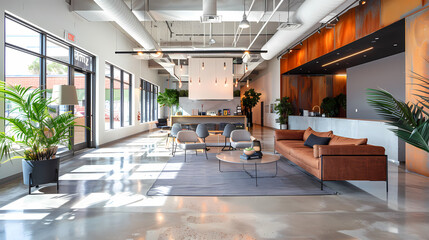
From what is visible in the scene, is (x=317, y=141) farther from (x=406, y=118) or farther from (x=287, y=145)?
(x=406, y=118)

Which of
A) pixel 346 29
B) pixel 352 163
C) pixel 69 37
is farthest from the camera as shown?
pixel 346 29

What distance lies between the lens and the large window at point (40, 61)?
5070 mm

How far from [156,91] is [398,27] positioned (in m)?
16.2

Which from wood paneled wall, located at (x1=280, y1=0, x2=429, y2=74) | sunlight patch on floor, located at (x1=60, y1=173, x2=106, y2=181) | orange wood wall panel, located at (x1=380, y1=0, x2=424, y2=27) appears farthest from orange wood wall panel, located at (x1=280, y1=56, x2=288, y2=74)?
sunlight patch on floor, located at (x1=60, y1=173, x2=106, y2=181)

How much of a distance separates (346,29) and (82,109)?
8.54 metres

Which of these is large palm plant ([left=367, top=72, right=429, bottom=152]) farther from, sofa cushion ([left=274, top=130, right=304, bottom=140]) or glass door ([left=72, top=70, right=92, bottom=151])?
glass door ([left=72, top=70, right=92, bottom=151])

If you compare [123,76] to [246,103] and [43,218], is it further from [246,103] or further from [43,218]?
[43,218]

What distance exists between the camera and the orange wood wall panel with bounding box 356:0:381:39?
20.3 feet

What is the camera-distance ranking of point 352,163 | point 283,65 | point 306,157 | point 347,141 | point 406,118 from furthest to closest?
point 283,65 < point 347,141 < point 306,157 < point 352,163 < point 406,118

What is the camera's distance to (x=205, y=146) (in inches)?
258

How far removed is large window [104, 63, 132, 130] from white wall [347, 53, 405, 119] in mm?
10121

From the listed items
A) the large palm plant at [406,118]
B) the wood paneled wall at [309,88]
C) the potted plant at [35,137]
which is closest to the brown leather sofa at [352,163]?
the large palm plant at [406,118]

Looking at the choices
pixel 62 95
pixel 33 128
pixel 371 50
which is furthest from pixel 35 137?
pixel 371 50

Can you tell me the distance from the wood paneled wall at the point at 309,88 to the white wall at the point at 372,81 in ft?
7.03
